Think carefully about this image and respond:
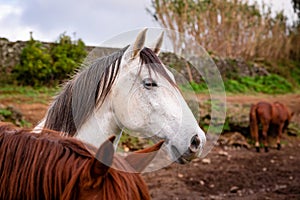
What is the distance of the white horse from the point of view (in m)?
2.62

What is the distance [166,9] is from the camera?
42.3 feet

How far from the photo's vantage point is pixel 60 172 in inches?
54.1

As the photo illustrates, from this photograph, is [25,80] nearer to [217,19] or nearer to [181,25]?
[181,25]

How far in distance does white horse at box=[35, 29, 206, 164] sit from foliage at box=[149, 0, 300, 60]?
29.9ft

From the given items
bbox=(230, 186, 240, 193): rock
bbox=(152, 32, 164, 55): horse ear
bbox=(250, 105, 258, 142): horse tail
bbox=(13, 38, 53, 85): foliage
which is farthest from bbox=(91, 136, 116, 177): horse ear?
bbox=(13, 38, 53, 85): foliage

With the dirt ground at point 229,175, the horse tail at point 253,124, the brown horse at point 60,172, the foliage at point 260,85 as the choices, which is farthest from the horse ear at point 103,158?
the foliage at point 260,85

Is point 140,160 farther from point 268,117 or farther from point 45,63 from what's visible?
point 45,63

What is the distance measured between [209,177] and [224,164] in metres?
1.07

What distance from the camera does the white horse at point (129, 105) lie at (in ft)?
8.58

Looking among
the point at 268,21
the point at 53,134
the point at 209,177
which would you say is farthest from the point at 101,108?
the point at 268,21

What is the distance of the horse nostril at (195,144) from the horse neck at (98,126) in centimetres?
43

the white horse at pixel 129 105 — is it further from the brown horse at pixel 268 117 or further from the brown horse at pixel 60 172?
the brown horse at pixel 268 117

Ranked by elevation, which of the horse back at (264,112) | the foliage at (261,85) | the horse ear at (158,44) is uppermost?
the horse ear at (158,44)

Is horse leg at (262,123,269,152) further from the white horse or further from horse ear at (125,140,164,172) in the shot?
horse ear at (125,140,164,172)
